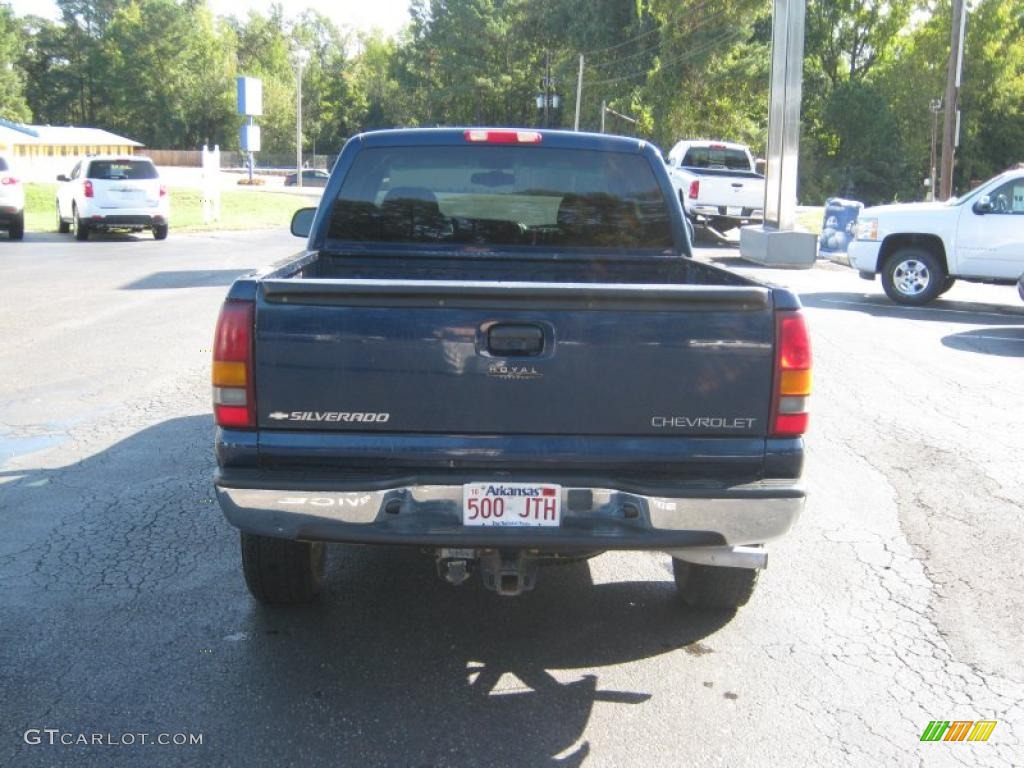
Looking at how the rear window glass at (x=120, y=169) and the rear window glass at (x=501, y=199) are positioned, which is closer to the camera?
the rear window glass at (x=501, y=199)

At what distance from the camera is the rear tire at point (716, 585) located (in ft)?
14.1

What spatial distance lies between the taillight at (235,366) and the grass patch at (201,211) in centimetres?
2489

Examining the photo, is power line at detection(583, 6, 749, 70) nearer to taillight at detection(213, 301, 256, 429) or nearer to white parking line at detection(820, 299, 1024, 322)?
white parking line at detection(820, 299, 1024, 322)

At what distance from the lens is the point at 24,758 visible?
326cm

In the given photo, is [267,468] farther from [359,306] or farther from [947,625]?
[947,625]

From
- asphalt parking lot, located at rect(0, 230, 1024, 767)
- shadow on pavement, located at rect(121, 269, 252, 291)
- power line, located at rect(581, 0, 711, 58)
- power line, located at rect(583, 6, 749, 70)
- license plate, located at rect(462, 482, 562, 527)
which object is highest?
power line, located at rect(581, 0, 711, 58)

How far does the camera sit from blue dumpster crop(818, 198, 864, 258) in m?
22.9

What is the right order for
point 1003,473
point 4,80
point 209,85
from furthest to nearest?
point 209,85
point 4,80
point 1003,473

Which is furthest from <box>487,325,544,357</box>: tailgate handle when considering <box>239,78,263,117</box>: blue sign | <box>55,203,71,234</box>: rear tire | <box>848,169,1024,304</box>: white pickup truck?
<box>239,78,263,117</box>: blue sign

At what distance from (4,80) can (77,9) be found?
22.7 meters

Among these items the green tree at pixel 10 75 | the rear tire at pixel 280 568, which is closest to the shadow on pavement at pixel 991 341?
the rear tire at pixel 280 568

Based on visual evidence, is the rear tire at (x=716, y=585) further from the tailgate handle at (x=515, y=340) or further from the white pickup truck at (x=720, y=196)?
the white pickup truck at (x=720, y=196)

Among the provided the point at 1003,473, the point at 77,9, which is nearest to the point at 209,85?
the point at 77,9

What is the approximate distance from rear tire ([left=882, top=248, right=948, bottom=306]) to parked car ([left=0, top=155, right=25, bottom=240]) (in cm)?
1763
